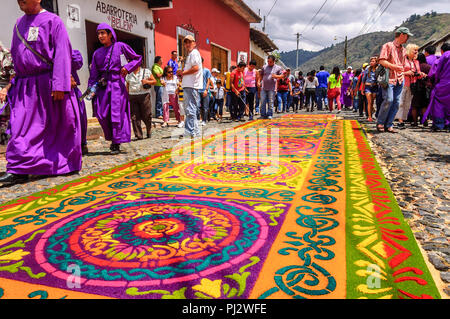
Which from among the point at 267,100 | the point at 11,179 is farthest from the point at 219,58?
the point at 11,179

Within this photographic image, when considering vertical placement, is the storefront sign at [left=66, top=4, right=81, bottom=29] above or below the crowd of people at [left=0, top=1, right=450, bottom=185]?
above

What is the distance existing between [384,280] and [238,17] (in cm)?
1739

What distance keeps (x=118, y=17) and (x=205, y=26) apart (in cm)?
519

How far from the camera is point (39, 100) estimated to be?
3.38 meters

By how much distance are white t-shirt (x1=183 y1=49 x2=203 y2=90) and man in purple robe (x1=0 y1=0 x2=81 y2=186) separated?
2319mm

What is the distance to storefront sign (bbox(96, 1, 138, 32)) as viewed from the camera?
25.7 ft

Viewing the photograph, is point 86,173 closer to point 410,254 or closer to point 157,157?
point 157,157

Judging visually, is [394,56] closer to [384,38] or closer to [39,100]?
[39,100]

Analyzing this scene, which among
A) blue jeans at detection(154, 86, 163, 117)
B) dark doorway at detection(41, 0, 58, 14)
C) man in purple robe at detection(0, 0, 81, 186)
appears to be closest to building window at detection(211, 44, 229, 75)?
blue jeans at detection(154, 86, 163, 117)

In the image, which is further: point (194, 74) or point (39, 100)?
point (194, 74)

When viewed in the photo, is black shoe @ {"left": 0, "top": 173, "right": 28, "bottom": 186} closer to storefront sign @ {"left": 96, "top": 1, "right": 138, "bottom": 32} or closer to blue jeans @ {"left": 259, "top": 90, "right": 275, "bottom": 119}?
storefront sign @ {"left": 96, "top": 1, "right": 138, "bottom": 32}

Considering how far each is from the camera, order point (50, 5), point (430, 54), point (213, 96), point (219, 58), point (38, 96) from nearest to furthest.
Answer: point (38, 96)
point (50, 5)
point (430, 54)
point (213, 96)
point (219, 58)

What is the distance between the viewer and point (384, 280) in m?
1.44
